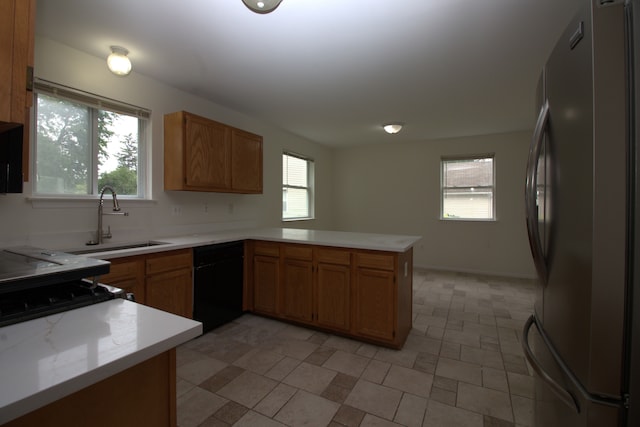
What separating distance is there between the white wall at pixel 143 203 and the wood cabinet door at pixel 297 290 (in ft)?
4.20

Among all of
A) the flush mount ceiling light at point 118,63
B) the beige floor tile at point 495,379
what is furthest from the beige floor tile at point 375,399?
the flush mount ceiling light at point 118,63

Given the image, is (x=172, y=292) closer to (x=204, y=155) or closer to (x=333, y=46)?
(x=204, y=155)

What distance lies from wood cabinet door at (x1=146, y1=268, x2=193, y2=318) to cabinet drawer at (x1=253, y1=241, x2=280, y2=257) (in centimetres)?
76

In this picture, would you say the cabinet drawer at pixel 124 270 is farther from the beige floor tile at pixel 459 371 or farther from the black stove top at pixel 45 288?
the beige floor tile at pixel 459 371

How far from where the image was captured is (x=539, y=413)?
4.17 ft

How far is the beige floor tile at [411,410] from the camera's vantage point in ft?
5.67

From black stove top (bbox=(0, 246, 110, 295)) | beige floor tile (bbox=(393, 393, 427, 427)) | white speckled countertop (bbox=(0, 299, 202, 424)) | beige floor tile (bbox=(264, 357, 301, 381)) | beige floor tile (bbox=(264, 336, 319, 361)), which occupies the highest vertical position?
black stove top (bbox=(0, 246, 110, 295))

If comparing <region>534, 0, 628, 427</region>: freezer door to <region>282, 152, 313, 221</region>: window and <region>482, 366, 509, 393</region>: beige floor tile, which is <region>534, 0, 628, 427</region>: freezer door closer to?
<region>482, 366, 509, 393</region>: beige floor tile

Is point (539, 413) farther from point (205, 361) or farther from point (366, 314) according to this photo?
point (205, 361)

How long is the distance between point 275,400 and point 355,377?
60cm

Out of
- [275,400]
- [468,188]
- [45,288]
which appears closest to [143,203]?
[45,288]

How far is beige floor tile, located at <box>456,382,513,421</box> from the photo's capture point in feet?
5.96

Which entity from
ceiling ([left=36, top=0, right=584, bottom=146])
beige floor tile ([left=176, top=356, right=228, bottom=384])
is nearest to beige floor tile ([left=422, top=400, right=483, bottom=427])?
beige floor tile ([left=176, top=356, right=228, bottom=384])

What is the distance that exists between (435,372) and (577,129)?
199cm
